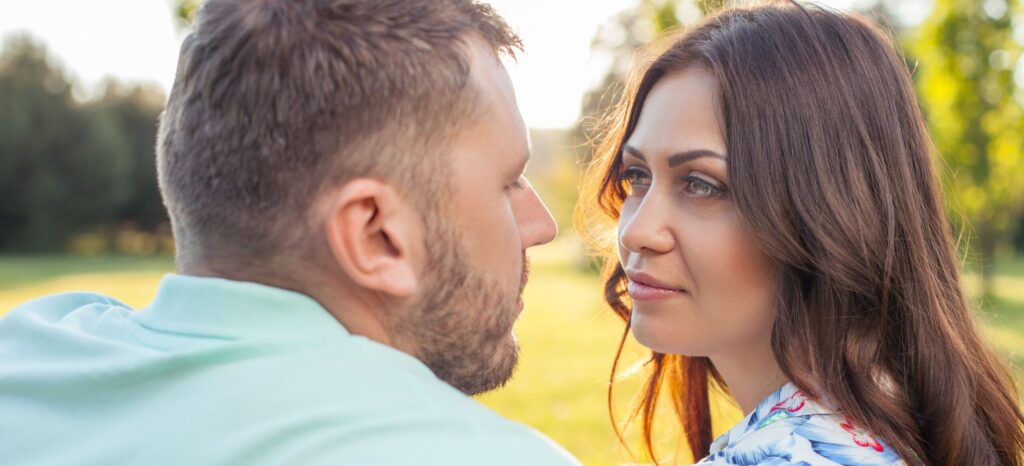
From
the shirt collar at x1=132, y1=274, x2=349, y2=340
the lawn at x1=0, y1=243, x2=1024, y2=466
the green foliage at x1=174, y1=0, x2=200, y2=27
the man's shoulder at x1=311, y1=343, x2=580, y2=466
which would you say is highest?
the green foliage at x1=174, y1=0, x2=200, y2=27

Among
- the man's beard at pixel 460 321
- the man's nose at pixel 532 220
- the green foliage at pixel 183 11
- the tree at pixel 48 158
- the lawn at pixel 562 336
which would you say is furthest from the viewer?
the tree at pixel 48 158

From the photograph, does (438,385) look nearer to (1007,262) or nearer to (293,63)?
(293,63)

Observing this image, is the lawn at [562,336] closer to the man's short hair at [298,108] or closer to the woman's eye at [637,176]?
the woman's eye at [637,176]

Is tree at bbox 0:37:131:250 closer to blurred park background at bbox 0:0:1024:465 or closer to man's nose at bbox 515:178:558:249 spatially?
blurred park background at bbox 0:0:1024:465

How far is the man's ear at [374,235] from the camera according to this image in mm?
1743

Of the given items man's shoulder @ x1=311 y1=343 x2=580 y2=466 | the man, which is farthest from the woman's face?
man's shoulder @ x1=311 y1=343 x2=580 y2=466

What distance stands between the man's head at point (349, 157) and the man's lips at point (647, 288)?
91 centimetres

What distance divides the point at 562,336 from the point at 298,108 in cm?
1488

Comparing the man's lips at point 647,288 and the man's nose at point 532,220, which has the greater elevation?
the man's nose at point 532,220

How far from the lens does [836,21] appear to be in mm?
2889

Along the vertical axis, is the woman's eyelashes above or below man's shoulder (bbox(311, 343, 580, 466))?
above

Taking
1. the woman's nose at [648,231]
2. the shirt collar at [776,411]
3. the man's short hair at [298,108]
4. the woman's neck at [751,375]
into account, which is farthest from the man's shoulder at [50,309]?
the woman's neck at [751,375]

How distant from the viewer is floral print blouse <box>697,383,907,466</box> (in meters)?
2.34

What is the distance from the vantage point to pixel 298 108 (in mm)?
1732
